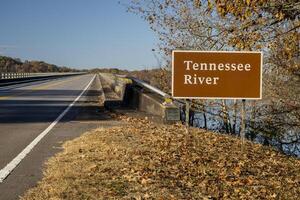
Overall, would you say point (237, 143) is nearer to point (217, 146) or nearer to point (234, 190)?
point (217, 146)

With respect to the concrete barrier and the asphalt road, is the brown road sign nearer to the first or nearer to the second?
the asphalt road

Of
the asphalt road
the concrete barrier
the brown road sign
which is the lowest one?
the asphalt road

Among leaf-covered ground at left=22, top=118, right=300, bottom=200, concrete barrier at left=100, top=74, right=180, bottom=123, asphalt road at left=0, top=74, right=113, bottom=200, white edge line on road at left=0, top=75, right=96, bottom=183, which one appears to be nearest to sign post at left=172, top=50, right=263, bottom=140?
leaf-covered ground at left=22, top=118, right=300, bottom=200

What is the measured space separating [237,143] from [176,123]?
2.64m

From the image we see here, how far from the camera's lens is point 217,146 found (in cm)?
1091

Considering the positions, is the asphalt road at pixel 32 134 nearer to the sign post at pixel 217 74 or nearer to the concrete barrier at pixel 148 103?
the concrete barrier at pixel 148 103

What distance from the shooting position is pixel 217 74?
969cm

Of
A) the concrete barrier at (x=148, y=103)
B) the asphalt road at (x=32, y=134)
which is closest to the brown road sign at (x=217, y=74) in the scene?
the asphalt road at (x=32, y=134)

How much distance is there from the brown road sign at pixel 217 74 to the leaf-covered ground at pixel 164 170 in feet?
3.92

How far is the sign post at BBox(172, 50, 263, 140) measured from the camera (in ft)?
31.3

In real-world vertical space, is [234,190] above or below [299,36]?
below

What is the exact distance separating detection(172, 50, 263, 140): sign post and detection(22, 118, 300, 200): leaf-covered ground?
1187mm

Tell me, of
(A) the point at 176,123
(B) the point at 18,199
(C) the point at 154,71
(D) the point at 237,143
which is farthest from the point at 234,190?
(C) the point at 154,71

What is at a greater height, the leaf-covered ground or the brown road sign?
the brown road sign
